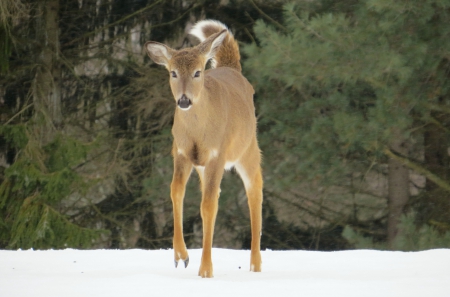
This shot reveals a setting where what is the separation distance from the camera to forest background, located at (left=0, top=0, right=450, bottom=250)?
39.7 feet

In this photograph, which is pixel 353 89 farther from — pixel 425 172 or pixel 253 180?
pixel 253 180

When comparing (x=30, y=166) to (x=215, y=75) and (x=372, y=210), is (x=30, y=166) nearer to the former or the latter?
(x=372, y=210)

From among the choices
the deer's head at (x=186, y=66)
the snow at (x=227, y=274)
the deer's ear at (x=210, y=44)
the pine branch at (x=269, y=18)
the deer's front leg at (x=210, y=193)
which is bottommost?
the snow at (x=227, y=274)

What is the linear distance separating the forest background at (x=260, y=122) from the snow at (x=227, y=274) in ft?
17.1

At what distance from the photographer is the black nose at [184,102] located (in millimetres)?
5570

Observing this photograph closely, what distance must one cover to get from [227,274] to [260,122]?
26.4ft

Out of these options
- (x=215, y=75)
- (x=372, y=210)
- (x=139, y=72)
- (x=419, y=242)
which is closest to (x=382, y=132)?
(x=419, y=242)

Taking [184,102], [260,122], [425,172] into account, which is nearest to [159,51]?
[184,102]

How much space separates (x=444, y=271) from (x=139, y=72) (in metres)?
9.54

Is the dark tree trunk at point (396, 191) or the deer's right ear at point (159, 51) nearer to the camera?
the deer's right ear at point (159, 51)

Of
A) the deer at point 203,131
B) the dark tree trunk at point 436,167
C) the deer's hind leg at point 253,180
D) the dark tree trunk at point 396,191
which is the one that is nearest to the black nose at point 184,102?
the deer at point 203,131

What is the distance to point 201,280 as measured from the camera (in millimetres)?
5504

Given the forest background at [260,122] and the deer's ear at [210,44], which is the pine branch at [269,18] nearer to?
the forest background at [260,122]

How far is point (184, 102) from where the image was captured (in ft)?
18.3
